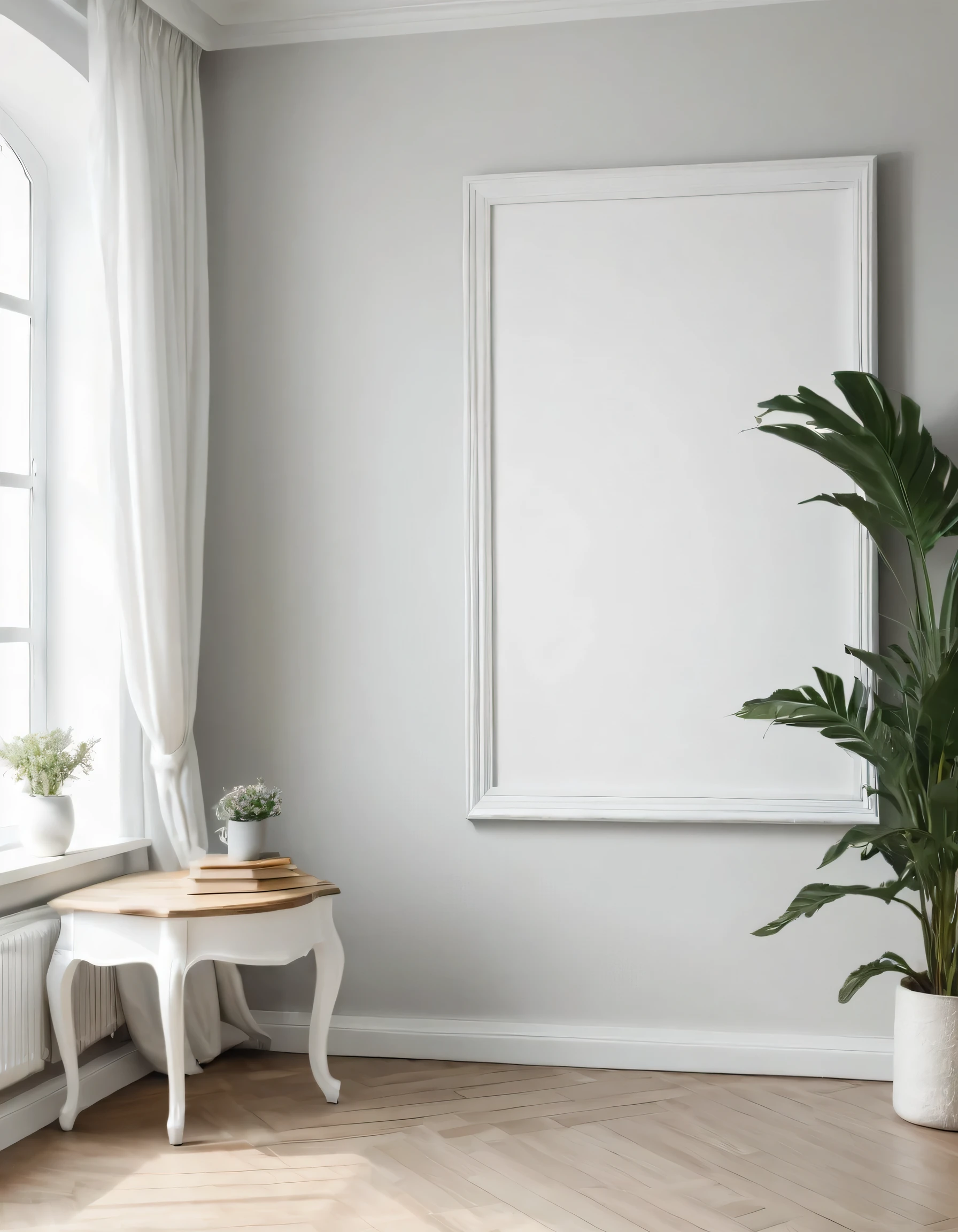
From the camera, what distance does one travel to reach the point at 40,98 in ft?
10.0

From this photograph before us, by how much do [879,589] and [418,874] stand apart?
1.53 metres

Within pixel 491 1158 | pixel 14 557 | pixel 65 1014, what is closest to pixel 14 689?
pixel 14 557

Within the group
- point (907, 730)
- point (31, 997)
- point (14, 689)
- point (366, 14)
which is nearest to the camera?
point (31, 997)

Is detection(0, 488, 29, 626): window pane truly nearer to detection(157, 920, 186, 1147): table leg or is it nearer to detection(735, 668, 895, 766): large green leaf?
detection(157, 920, 186, 1147): table leg

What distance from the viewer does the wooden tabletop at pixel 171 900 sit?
8.45 feet

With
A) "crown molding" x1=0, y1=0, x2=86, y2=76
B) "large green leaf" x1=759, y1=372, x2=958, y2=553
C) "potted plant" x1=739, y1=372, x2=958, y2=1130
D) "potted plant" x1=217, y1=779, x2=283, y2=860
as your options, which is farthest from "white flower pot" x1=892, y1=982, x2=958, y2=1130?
"crown molding" x1=0, y1=0, x2=86, y2=76

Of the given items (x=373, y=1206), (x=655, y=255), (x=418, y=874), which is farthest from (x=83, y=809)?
(x=655, y=255)

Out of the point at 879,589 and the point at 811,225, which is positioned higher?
the point at 811,225

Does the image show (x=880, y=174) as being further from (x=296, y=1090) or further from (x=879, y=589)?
(x=296, y=1090)

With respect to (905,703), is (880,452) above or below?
above

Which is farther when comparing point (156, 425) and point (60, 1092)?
point (156, 425)

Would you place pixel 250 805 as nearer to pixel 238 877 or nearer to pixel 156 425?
pixel 238 877

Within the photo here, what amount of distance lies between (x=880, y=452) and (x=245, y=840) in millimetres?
1825

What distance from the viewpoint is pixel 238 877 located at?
2717 mm
